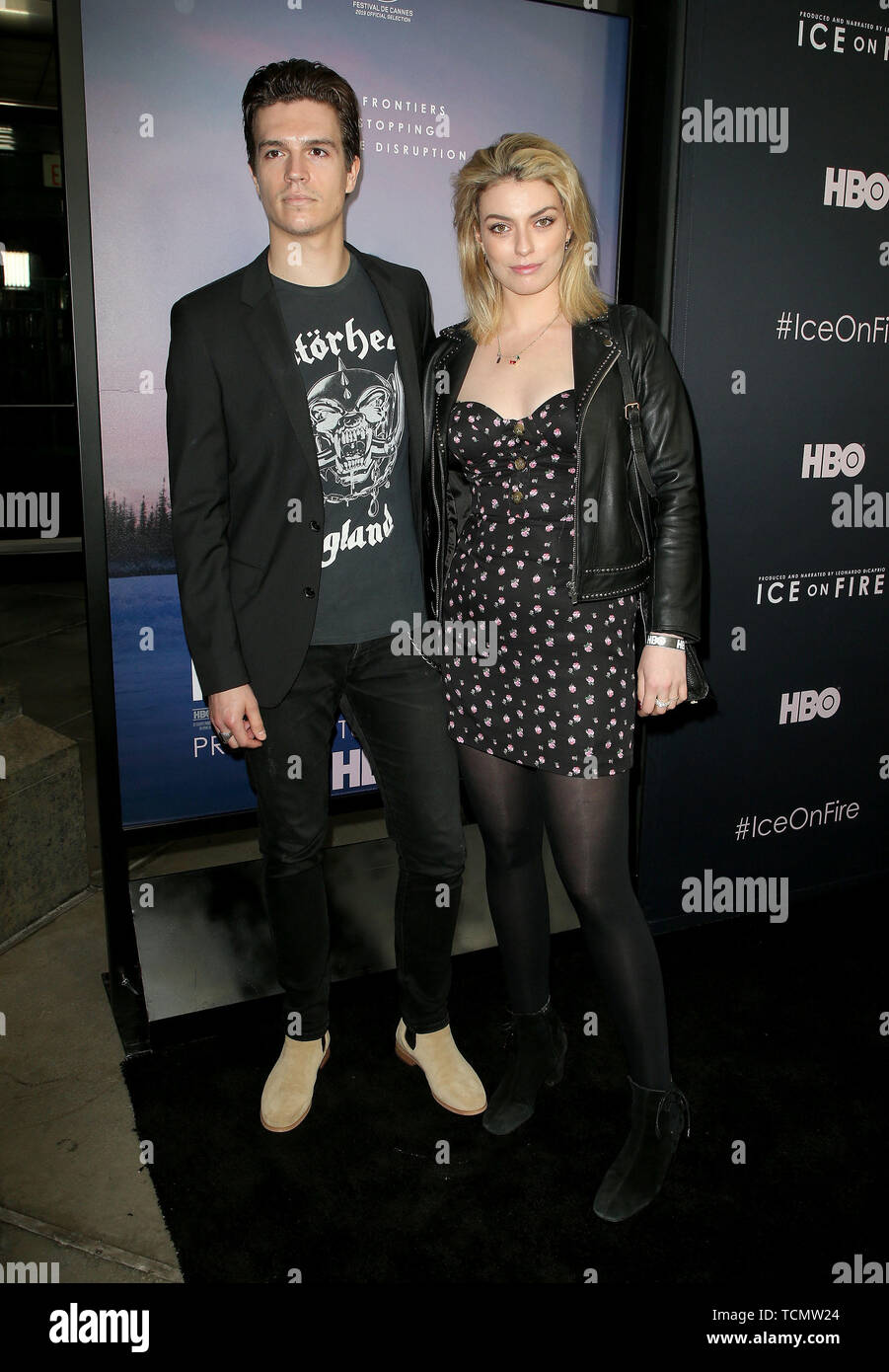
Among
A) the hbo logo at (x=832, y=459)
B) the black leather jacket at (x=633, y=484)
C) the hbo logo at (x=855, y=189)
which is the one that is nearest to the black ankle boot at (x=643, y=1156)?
the black leather jacket at (x=633, y=484)

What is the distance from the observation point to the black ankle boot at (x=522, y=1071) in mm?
2104

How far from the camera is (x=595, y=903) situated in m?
1.80

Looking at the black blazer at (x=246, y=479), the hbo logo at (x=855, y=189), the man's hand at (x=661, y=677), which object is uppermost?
the hbo logo at (x=855, y=189)

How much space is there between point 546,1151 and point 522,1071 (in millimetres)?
162

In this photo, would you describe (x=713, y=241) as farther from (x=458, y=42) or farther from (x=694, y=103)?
(x=458, y=42)

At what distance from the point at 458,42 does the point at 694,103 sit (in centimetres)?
57

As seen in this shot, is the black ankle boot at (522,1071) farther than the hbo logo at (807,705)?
No

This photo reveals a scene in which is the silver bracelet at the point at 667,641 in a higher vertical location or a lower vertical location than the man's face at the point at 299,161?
lower

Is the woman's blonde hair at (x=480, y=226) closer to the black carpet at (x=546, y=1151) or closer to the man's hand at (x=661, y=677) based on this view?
the man's hand at (x=661, y=677)

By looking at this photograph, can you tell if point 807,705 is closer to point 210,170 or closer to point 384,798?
point 384,798

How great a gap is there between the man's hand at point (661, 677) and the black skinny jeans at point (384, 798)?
1.42ft

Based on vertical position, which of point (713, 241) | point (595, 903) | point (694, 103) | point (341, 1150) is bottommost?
point (341, 1150)

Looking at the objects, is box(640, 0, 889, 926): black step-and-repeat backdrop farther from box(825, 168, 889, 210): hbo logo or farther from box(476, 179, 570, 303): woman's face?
box(476, 179, 570, 303): woman's face

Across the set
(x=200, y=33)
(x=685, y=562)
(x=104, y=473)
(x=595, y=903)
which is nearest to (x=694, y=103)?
(x=200, y=33)
